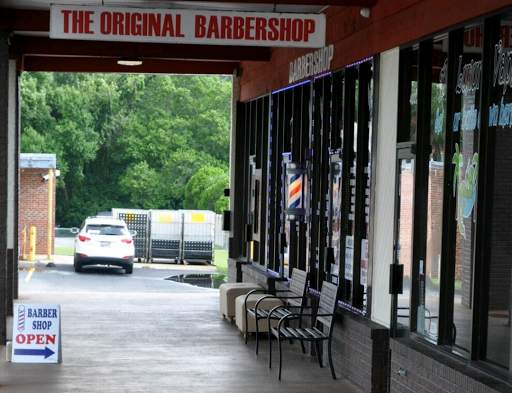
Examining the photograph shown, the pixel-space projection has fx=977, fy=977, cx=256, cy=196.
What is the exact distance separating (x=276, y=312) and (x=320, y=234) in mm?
1118

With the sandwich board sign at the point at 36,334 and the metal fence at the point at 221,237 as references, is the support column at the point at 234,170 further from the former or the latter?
the metal fence at the point at 221,237

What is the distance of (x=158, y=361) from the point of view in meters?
11.0

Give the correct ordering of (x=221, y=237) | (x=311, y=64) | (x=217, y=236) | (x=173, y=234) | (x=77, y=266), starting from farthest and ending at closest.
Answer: (x=217, y=236) < (x=221, y=237) < (x=173, y=234) < (x=77, y=266) < (x=311, y=64)

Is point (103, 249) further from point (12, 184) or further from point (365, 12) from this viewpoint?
point (365, 12)

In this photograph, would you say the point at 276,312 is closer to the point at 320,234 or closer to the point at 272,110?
the point at 320,234

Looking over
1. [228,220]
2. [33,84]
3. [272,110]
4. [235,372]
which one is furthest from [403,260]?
[33,84]

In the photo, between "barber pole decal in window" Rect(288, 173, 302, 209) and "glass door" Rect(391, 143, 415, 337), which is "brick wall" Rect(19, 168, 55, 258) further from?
"glass door" Rect(391, 143, 415, 337)

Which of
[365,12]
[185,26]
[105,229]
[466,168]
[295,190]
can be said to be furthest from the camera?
[105,229]

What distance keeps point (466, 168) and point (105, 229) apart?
18.9 meters

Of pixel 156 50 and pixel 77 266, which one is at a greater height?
pixel 156 50

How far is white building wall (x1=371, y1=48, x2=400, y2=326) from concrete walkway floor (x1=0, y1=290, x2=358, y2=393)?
3.34 feet

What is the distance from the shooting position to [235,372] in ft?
34.3

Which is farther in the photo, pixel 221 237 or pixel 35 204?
pixel 221 237

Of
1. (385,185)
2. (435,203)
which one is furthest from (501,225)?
(385,185)
